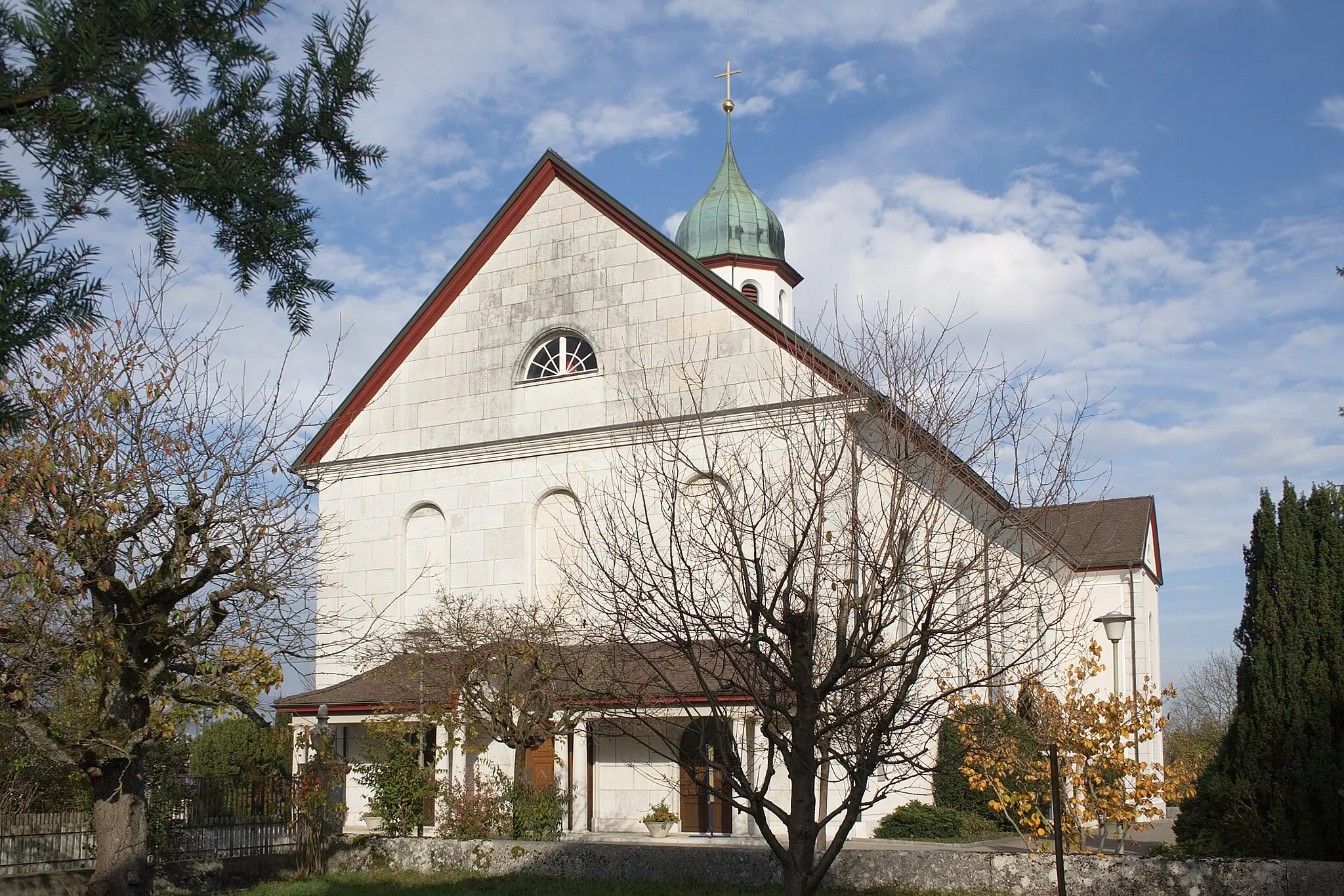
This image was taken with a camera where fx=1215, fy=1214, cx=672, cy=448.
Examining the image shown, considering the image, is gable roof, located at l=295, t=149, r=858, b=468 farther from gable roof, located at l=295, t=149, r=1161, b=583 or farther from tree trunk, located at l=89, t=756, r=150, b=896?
tree trunk, located at l=89, t=756, r=150, b=896

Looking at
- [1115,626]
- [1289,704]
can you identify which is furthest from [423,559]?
[1289,704]

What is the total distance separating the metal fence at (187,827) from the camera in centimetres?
1625

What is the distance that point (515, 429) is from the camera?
2584 cm

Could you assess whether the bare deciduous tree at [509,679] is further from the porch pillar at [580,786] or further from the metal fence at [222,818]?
the metal fence at [222,818]

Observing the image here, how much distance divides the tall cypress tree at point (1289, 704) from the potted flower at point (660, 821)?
9.99 m

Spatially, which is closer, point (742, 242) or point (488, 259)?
point (488, 259)

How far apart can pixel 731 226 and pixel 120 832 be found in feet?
90.4

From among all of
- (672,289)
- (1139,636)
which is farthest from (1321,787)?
(1139,636)

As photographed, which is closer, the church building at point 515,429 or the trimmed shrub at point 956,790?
the trimmed shrub at point 956,790

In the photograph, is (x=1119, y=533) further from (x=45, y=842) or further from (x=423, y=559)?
(x=45, y=842)

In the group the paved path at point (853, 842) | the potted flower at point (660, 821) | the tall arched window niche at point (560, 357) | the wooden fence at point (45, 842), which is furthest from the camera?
the tall arched window niche at point (560, 357)

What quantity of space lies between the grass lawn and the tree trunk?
117 inches

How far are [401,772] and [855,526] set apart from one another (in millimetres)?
14894

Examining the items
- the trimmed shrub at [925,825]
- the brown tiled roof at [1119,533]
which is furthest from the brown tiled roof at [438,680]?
the brown tiled roof at [1119,533]
